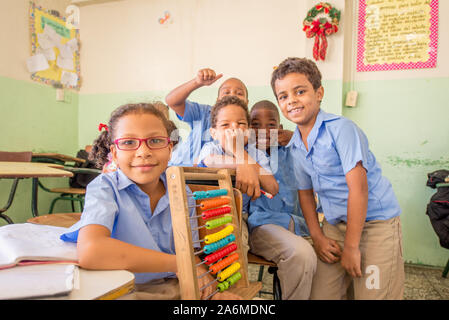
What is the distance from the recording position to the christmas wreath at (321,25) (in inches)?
102

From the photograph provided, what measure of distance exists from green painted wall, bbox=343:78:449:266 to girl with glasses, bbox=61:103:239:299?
2.26 meters

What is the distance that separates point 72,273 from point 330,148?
3.40 ft

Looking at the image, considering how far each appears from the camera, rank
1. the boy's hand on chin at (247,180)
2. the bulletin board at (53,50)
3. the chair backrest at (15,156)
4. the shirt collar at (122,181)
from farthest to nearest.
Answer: the bulletin board at (53,50), the chair backrest at (15,156), the boy's hand on chin at (247,180), the shirt collar at (122,181)

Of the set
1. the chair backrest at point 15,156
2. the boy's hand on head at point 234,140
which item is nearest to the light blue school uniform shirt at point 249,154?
the boy's hand on head at point 234,140

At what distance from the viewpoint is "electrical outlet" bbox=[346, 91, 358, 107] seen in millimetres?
2688

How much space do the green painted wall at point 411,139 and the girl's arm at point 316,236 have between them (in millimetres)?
1679

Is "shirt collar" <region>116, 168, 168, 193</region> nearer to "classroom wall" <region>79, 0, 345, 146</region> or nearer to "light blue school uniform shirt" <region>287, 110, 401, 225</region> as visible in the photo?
"light blue school uniform shirt" <region>287, 110, 401, 225</region>

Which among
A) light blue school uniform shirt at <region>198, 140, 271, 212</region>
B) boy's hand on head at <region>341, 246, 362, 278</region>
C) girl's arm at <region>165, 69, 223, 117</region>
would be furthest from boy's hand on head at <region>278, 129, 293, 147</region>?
boy's hand on head at <region>341, 246, 362, 278</region>

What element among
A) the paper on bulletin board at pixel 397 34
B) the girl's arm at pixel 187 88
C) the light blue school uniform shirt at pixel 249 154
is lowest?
the light blue school uniform shirt at pixel 249 154

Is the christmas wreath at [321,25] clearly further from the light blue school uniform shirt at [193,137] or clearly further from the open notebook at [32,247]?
the open notebook at [32,247]

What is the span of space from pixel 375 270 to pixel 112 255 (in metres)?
1.07

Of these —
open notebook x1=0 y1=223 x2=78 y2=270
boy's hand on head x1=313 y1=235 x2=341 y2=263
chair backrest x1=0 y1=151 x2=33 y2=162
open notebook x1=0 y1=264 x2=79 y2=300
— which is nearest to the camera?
open notebook x1=0 y1=264 x2=79 y2=300

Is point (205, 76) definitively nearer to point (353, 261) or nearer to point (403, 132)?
point (353, 261)
